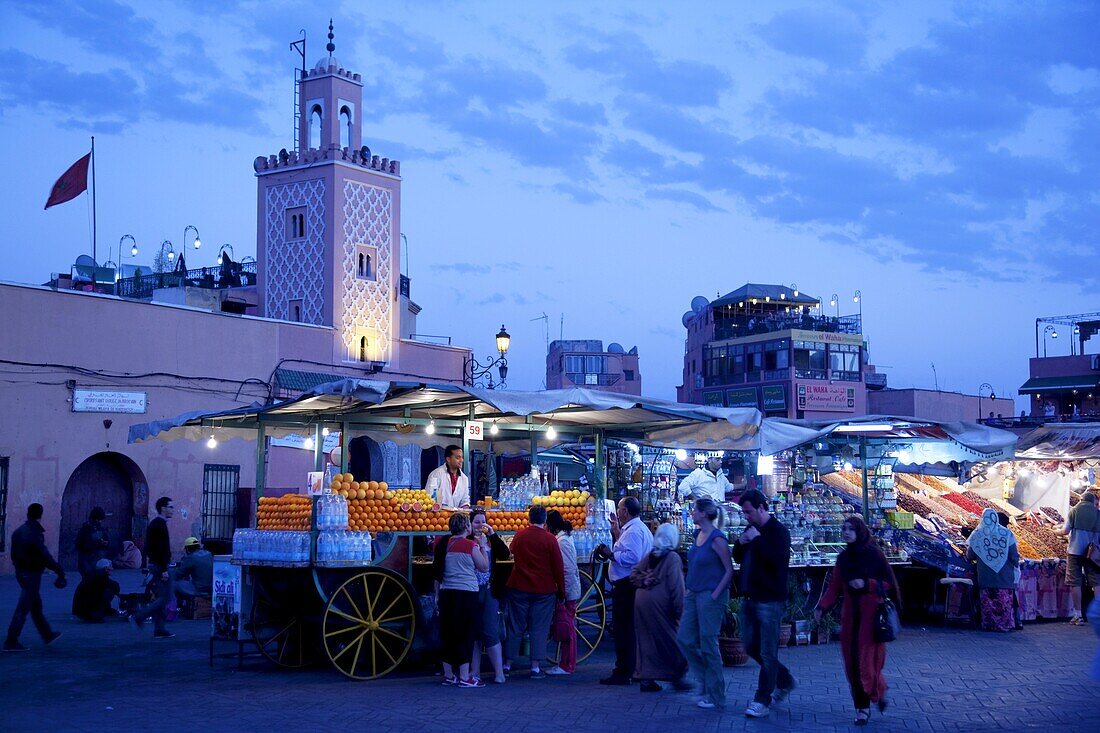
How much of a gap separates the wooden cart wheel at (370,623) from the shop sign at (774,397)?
4658 cm

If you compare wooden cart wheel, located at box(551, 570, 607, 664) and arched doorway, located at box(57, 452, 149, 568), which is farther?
arched doorway, located at box(57, 452, 149, 568)

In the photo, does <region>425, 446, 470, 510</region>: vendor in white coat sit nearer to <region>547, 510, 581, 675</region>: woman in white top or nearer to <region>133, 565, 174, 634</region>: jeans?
<region>547, 510, 581, 675</region>: woman in white top

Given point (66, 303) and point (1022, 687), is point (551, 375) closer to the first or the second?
point (66, 303)

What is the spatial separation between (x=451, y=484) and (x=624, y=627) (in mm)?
2689

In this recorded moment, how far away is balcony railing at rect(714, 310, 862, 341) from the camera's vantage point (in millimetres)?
57812

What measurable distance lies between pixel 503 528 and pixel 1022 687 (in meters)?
4.93

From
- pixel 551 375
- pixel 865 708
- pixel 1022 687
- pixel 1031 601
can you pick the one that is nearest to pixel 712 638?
pixel 865 708

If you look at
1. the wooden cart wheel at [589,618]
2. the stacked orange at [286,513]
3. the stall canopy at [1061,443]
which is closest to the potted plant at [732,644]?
the wooden cart wheel at [589,618]

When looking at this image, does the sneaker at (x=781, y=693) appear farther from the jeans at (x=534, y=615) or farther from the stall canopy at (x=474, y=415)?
the stall canopy at (x=474, y=415)

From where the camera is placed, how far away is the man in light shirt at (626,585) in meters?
10.2

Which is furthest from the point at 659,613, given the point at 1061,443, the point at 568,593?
the point at 1061,443

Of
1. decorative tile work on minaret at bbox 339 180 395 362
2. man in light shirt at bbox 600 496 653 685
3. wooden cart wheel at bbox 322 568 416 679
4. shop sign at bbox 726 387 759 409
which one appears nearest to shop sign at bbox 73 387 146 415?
decorative tile work on minaret at bbox 339 180 395 362

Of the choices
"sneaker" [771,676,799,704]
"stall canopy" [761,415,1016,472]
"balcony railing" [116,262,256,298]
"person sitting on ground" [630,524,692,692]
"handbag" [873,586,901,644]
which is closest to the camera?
"handbag" [873,586,901,644]

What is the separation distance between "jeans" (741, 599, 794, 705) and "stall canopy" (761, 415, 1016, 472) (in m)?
4.21
